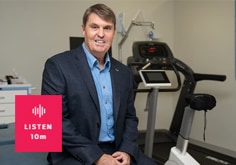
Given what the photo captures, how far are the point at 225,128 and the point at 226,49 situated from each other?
910 millimetres

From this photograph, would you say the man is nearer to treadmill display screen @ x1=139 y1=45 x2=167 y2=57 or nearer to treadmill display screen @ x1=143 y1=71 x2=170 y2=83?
treadmill display screen @ x1=143 y1=71 x2=170 y2=83

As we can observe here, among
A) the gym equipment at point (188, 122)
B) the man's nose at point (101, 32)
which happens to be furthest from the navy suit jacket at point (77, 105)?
the gym equipment at point (188, 122)

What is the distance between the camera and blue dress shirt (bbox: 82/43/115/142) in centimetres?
151

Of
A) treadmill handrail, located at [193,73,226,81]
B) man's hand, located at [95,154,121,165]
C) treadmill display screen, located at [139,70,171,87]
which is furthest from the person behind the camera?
treadmill handrail, located at [193,73,226,81]

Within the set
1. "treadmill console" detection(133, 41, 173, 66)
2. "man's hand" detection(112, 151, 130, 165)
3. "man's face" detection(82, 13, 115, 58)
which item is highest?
"man's face" detection(82, 13, 115, 58)

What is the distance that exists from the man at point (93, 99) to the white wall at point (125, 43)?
205 cm

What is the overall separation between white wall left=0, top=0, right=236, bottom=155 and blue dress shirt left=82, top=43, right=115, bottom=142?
2.10m

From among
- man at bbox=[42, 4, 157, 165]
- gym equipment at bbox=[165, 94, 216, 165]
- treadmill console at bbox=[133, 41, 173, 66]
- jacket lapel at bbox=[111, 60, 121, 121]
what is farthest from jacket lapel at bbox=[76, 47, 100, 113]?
treadmill console at bbox=[133, 41, 173, 66]

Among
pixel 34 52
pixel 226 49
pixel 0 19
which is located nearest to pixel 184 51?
pixel 226 49

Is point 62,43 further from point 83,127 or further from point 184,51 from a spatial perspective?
point 83,127

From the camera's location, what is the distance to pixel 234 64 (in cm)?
317

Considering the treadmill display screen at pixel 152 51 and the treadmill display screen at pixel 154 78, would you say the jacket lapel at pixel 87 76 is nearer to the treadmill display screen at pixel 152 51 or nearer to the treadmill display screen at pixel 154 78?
the treadmill display screen at pixel 154 78
